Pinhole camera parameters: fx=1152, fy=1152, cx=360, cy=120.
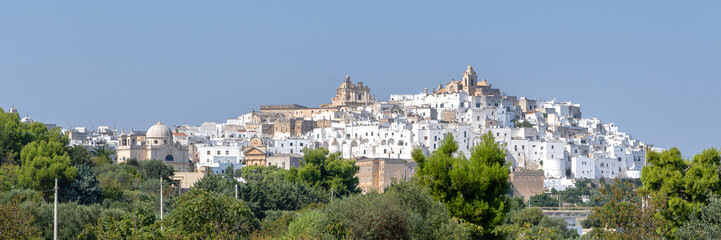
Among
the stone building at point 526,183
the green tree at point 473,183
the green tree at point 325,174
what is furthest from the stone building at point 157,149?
the green tree at point 473,183

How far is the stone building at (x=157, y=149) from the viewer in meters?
82.6

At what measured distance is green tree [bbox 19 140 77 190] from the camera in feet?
148

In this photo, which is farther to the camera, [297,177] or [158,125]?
[158,125]

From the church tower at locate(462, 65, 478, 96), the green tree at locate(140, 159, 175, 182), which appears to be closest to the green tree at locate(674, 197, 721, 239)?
the green tree at locate(140, 159, 175, 182)

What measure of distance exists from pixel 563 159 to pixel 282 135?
26751mm

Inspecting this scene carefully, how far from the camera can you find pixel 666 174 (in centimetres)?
2789

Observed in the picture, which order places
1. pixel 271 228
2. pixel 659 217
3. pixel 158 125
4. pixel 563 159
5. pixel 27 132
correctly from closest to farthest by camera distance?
pixel 659 217
pixel 271 228
pixel 27 132
pixel 158 125
pixel 563 159

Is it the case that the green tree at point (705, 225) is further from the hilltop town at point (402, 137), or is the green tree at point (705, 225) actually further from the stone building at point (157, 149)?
the stone building at point (157, 149)

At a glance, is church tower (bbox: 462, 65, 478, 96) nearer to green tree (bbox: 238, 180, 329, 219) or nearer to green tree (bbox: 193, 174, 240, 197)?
green tree (bbox: 238, 180, 329, 219)

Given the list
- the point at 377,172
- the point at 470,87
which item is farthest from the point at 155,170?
the point at 470,87

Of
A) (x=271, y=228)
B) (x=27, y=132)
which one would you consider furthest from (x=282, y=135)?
(x=271, y=228)

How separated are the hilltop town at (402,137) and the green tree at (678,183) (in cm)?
5000

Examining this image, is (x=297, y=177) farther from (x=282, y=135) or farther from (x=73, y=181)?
(x=282, y=135)

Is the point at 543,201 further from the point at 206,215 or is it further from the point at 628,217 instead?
the point at 206,215
